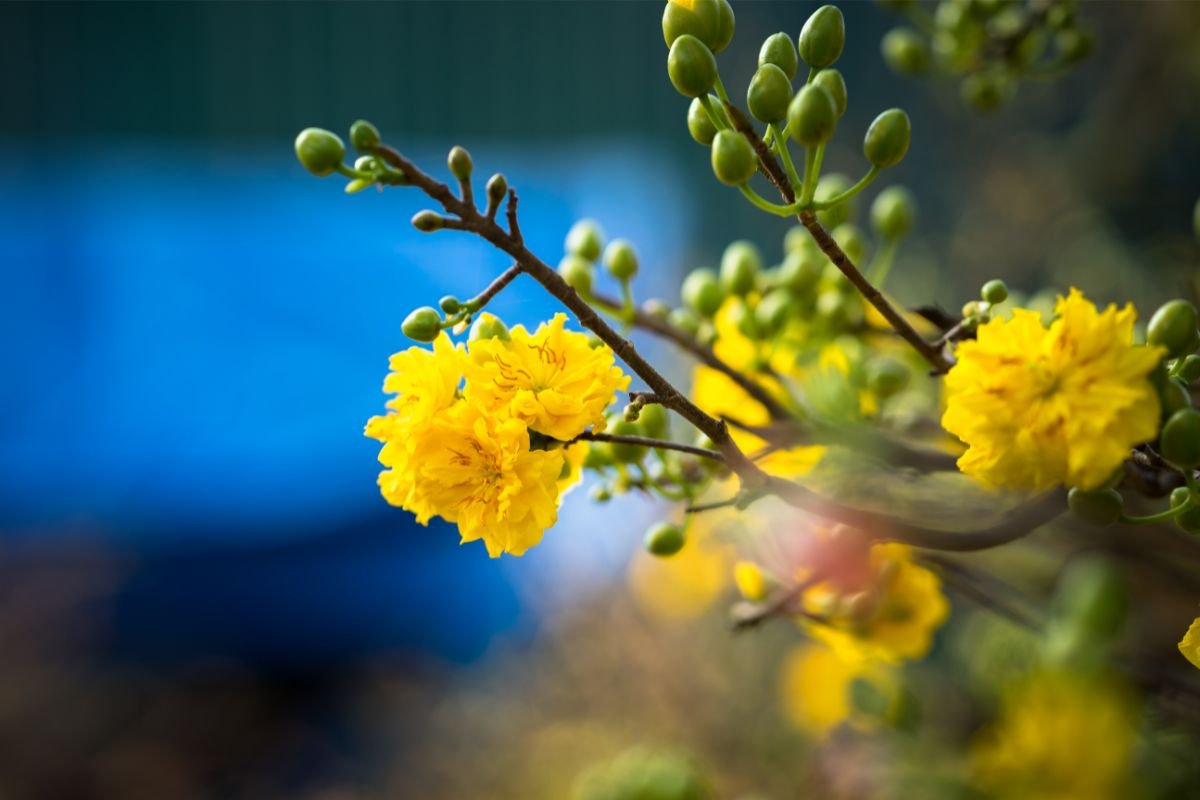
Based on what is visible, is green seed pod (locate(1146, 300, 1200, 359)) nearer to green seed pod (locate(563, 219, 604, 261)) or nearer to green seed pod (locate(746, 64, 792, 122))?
green seed pod (locate(746, 64, 792, 122))

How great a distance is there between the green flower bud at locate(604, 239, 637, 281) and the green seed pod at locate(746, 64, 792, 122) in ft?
0.63

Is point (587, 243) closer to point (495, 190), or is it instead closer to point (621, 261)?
point (621, 261)

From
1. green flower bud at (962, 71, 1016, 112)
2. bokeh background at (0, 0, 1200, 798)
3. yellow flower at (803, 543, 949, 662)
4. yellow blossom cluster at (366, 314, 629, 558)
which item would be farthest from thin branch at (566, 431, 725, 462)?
bokeh background at (0, 0, 1200, 798)

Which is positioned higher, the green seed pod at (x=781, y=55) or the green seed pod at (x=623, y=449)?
the green seed pod at (x=781, y=55)

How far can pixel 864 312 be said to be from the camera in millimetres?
537

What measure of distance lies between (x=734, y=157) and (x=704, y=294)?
211 mm

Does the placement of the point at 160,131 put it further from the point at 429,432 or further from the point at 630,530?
the point at 429,432

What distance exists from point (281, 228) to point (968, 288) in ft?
4.47

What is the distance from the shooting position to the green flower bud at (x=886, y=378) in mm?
472

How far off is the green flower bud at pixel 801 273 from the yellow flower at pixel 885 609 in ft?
0.45

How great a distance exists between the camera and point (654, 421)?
0.40 m

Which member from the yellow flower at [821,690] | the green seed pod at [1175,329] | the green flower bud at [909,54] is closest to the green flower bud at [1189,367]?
the green seed pod at [1175,329]

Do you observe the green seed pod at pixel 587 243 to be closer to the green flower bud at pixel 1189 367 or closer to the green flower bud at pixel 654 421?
the green flower bud at pixel 654 421

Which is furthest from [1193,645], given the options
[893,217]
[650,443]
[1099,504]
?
[893,217]
